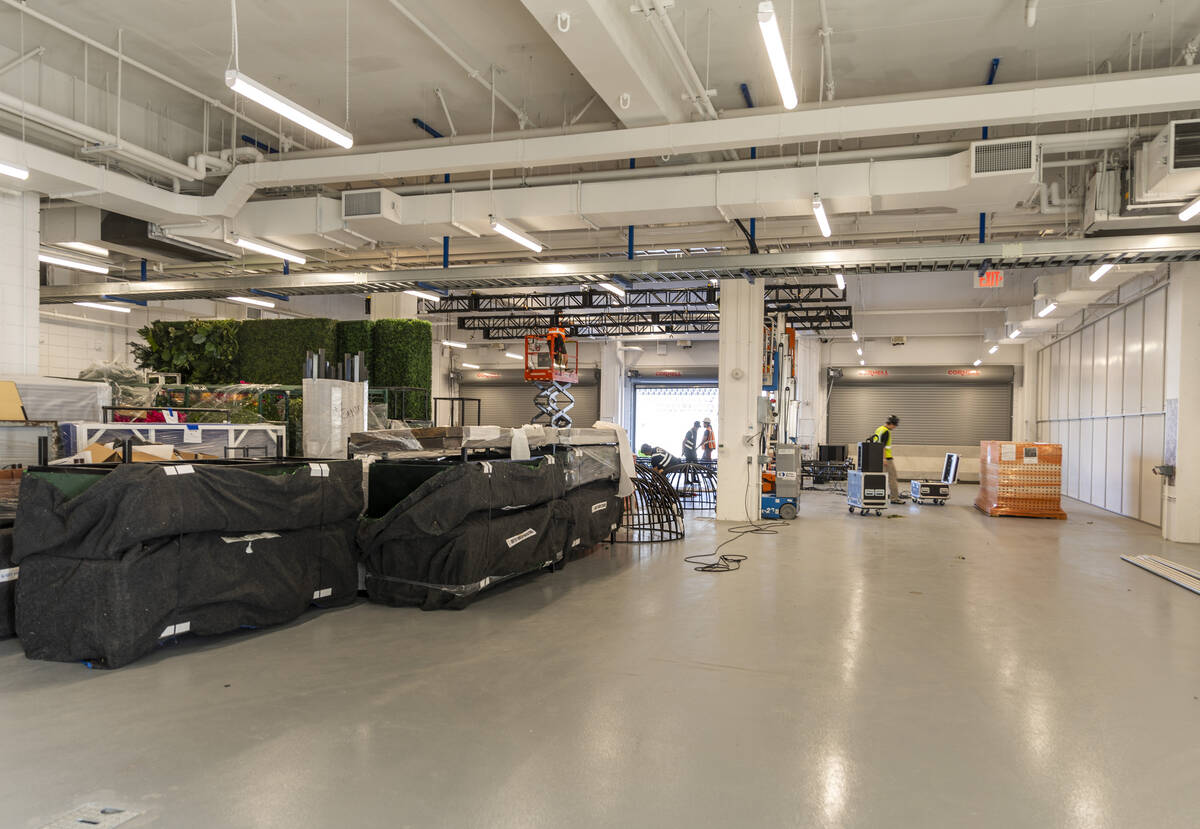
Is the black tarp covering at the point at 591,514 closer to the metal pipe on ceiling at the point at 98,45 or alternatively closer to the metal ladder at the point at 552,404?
the metal ladder at the point at 552,404

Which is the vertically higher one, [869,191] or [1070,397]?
[869,191]

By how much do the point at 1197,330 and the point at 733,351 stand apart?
5.84 metres


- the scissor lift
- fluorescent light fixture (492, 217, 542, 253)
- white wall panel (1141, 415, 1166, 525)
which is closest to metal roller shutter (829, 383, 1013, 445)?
white wall panel (1141, 415, 1166, 525)

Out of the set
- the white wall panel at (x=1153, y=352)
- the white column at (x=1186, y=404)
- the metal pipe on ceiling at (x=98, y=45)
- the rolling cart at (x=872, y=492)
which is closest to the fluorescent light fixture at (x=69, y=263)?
the metal pipe on ceiling at (x=98, y=45)

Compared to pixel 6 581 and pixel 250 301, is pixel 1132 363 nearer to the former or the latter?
pixel 6 581

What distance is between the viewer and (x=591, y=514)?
7828 millimetres

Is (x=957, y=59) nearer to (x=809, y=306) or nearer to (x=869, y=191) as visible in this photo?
(x=869, y=191)

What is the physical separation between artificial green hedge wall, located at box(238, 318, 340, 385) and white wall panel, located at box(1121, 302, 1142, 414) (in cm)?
1341

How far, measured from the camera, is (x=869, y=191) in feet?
24.8

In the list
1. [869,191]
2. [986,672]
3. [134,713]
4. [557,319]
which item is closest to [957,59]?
[869,191]

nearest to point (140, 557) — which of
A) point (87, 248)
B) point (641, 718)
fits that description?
point (641, 718)

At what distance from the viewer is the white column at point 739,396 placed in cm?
1131

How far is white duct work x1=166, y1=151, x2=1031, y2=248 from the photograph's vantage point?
24.5 feet

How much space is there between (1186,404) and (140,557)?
11.3 m
